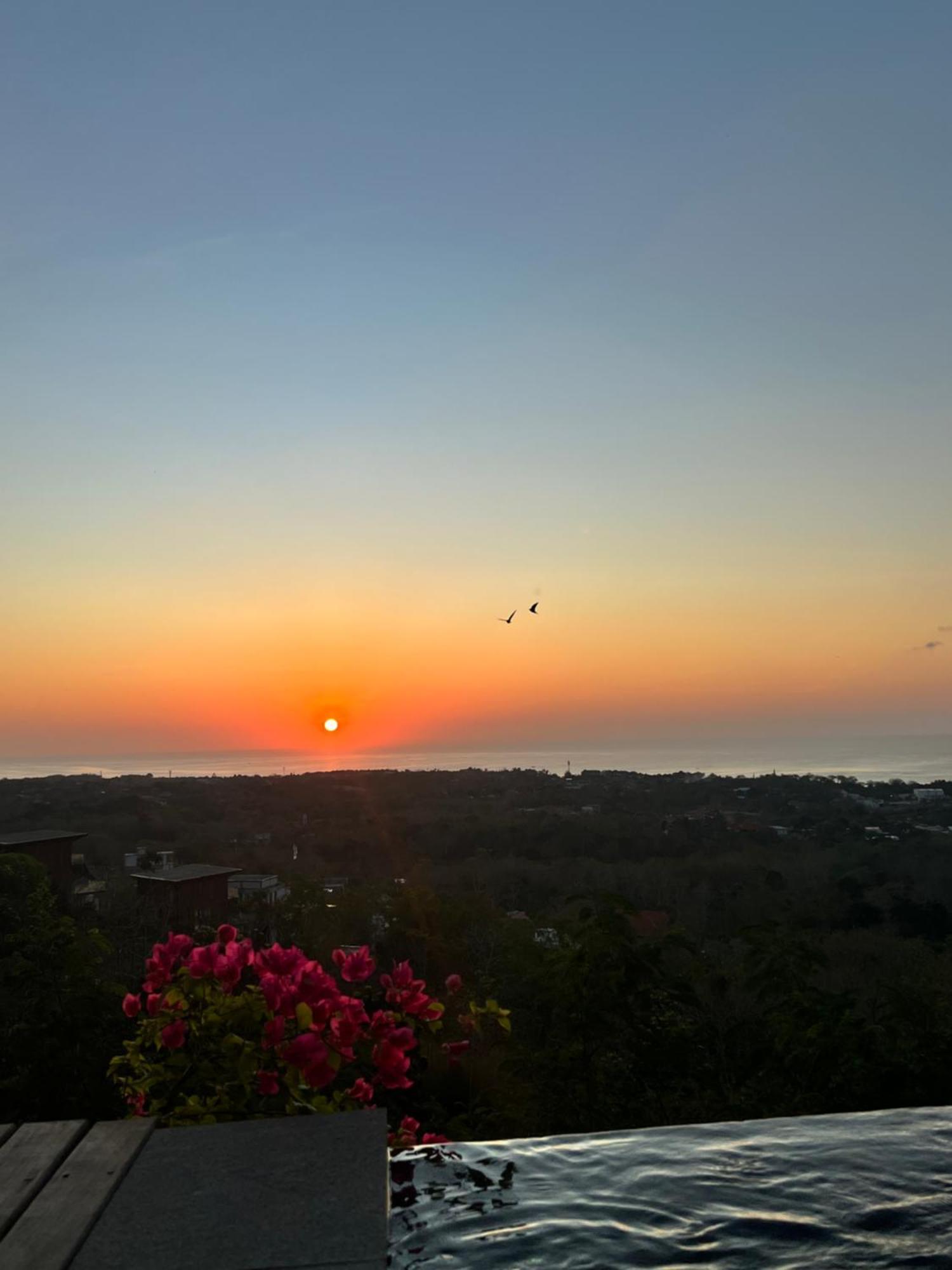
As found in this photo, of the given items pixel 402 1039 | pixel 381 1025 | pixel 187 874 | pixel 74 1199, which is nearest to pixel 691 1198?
pixel 402 1039

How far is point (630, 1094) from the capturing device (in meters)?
5.11

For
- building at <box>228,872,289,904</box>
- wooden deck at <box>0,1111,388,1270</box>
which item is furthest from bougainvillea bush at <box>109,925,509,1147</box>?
building at <box>228,872,289,904</box>

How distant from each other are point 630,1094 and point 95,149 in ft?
29.3

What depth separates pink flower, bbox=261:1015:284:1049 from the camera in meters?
3.12

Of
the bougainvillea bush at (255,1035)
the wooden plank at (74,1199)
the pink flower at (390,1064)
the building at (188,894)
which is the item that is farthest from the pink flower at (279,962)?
the building at (188,894)

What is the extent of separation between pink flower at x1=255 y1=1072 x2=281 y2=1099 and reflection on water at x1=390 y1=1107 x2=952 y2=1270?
0.46 metres

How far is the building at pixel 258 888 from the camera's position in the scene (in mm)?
14000

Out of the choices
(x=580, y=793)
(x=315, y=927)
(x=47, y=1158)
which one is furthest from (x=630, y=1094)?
(x=580, y=793)

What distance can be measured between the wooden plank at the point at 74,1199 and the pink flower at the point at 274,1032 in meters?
0.42

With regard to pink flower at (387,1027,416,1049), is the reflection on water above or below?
below

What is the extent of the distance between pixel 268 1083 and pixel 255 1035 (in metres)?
0.28

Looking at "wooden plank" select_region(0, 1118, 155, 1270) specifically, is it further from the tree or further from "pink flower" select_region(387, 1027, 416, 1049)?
the tree

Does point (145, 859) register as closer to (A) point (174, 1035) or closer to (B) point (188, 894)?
(B) point (188, 894)

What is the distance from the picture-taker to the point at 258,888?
17.3 m
